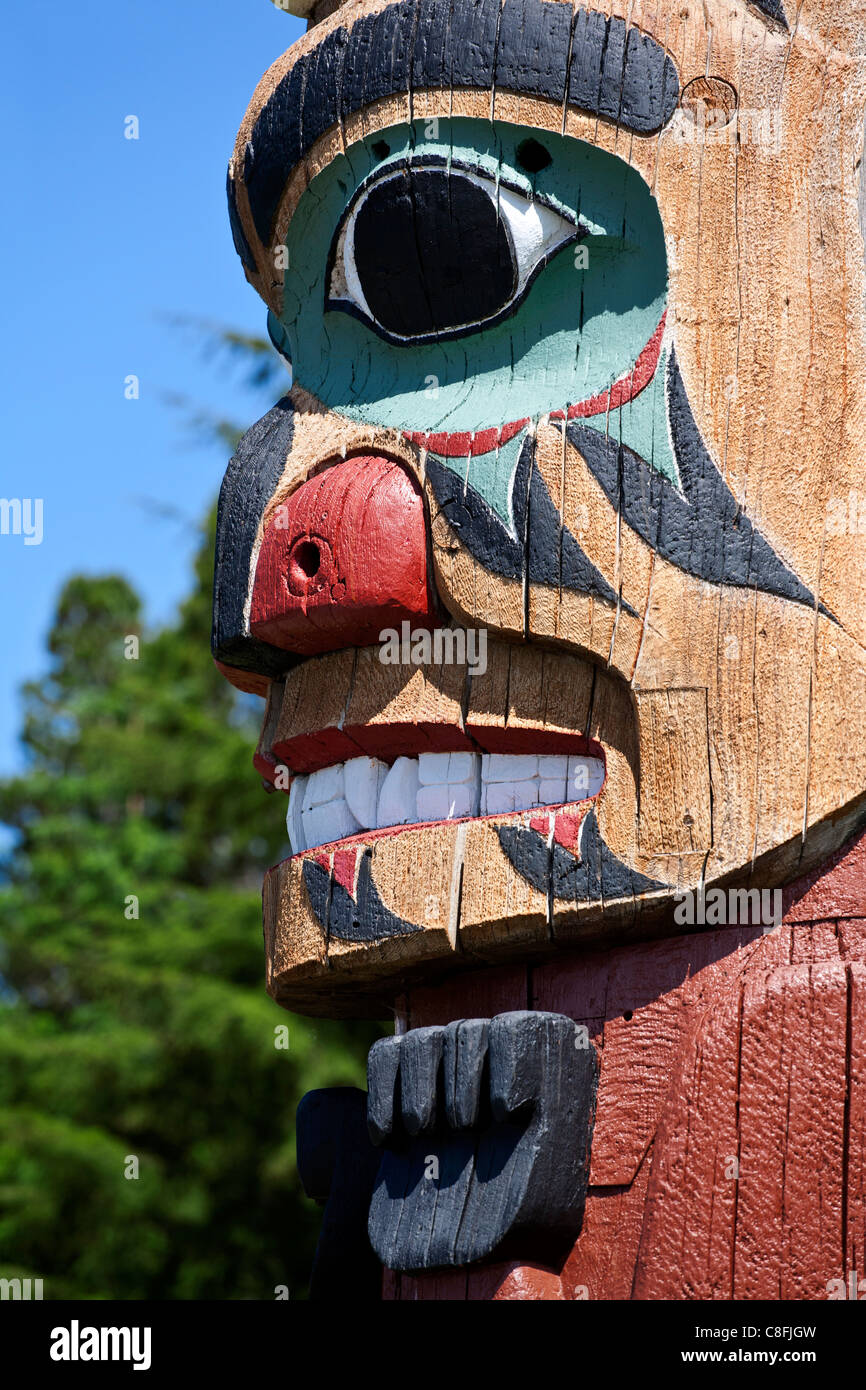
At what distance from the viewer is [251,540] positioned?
127 inches

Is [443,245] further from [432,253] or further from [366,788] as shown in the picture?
[366,788]

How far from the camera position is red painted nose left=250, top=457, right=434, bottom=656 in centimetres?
301

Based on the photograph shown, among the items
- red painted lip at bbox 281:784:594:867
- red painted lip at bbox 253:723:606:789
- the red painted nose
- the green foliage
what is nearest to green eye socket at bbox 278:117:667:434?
the red painted nose

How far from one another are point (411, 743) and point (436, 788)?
98mm

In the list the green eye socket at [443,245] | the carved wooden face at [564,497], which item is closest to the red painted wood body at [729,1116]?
the carved wooden face at [564,497]

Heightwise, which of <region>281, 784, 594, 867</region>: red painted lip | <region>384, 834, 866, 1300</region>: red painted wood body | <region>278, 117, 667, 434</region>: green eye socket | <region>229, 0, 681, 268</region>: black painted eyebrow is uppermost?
<region>229, 0, 681, 268</region>: black painted eyebrow

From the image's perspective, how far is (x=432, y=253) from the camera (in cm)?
316

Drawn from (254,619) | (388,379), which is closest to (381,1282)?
(254,619)

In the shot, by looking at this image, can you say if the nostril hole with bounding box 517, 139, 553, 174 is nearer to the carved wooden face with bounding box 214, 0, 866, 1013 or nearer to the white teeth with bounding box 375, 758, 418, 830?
the carved wooden face with bounding box 214, 0, 866, 1013

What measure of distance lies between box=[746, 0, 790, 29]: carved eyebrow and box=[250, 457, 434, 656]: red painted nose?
44.0 inches

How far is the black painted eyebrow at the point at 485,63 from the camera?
304 centimetres

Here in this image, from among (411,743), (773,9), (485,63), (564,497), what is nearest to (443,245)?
(485,63)
